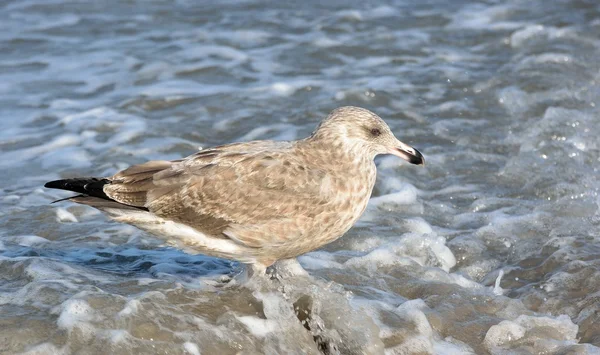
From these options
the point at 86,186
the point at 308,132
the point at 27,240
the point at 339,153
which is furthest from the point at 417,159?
the point at 308,132

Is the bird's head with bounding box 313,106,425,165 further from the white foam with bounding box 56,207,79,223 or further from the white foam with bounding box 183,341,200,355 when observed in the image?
the white foam with bounding box 56,207,79,223

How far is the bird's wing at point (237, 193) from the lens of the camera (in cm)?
521

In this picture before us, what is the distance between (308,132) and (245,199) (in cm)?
318

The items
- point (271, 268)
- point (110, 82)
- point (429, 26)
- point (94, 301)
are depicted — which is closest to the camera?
point (94, 301)

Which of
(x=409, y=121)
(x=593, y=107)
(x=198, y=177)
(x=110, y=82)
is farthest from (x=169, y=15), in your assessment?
(x=198, y=177)

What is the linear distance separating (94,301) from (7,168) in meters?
2.86

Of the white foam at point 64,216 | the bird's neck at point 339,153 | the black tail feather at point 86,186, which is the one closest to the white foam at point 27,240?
the white foam at point 64,216

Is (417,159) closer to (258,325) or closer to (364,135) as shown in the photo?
(364,135)

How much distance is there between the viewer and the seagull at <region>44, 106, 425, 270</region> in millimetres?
5215

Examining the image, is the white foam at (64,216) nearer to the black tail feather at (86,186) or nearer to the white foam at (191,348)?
the black tail feather at (86,186)

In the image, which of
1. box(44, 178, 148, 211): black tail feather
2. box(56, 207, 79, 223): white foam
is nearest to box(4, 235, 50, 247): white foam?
box(56, 207, 79, 223): white foam

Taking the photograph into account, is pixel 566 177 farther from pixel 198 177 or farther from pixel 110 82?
pixel 110 82

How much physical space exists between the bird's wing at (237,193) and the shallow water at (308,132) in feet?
1.36

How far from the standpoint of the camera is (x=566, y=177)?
7.38 metres
